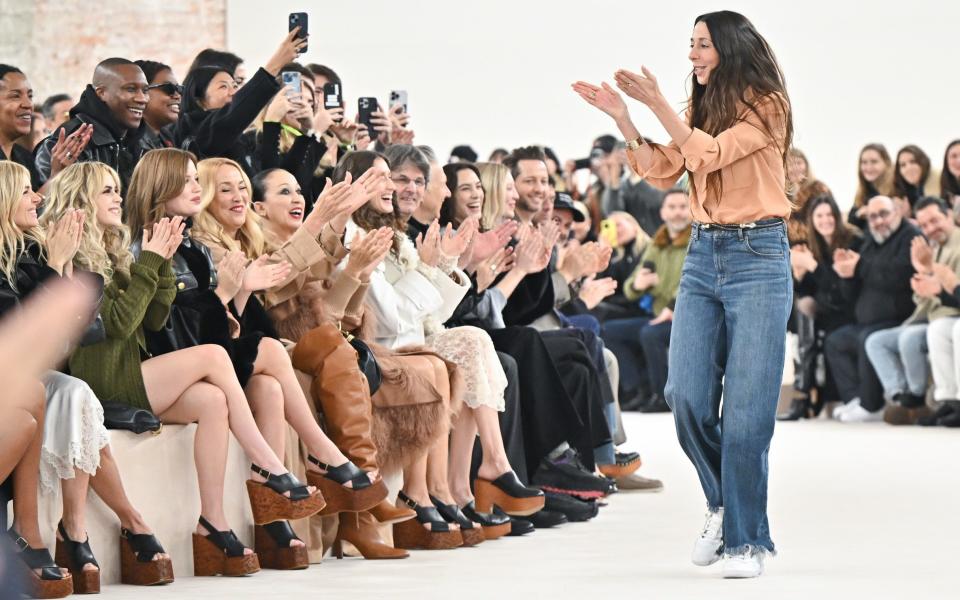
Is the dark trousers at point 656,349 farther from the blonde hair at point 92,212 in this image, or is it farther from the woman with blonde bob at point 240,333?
the blonde hair at point 92,212

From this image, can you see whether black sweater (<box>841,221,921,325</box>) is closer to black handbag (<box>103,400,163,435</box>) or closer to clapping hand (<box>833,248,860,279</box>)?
clapping hand (<box>833,248,860,279</box>)

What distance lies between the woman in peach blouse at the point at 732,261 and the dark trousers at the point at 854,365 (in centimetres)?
550

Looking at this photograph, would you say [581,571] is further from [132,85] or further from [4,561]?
[4,561]

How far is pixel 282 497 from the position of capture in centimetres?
394

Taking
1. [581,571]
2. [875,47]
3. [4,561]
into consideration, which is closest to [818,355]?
[875,47]

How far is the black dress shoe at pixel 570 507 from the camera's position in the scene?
5191 millimetres

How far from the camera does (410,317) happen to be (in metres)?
4.81

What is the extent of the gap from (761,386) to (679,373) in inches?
7.5

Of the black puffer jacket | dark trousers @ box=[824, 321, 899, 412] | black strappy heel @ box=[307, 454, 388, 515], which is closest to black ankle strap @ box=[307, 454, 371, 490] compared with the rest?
black strappy heel @ box=[307, 454, 388, 515]

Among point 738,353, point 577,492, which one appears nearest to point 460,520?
point 577,492

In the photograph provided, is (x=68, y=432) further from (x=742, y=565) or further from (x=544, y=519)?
(x=544, y=519)

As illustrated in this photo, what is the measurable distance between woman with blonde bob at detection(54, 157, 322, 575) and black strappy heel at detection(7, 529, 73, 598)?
47 centimetres

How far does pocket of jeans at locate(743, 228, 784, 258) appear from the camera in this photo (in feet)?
12.3

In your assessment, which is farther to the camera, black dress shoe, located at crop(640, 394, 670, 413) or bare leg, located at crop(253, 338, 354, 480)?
black dress shoe, located at crop(640, 394, 670, 413)
